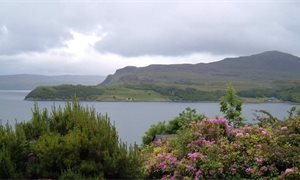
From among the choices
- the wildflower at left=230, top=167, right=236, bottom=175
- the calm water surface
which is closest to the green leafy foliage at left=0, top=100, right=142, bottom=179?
the wildflower at left=230, top=167, right=236, bottom=175

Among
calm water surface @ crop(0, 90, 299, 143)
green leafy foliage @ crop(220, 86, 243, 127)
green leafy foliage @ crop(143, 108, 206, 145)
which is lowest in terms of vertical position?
calm water surface @ crop(0, 90, 299, 143)

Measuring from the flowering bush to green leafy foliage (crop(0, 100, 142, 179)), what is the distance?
2.71m

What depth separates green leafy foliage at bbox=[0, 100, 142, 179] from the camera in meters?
7.36

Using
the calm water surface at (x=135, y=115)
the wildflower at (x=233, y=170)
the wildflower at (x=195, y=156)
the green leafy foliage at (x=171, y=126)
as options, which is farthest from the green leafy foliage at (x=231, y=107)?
the calm water surface at (x=135, y=115)

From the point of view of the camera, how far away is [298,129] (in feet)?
35.4

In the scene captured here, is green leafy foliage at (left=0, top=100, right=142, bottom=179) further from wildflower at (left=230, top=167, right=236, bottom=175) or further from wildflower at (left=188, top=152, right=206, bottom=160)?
wildflower at (left=230, top=167, right=236, bottom=175)

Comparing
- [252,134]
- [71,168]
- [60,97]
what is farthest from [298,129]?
[60,97]

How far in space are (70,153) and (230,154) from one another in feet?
14.0

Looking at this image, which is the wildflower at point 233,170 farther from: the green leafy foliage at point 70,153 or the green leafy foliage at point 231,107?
the green leafy foliage at point 231,107

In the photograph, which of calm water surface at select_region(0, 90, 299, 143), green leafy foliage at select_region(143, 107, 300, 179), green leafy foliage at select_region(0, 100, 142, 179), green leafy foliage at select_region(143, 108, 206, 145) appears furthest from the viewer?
calm water surface at select_region(0, 90, 299, 143)

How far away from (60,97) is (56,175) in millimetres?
164304

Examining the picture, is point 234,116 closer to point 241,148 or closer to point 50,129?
point 241,148

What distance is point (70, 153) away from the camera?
7387 millimetres

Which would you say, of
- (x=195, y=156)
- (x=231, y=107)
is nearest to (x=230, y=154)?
(x=195, y=156)
